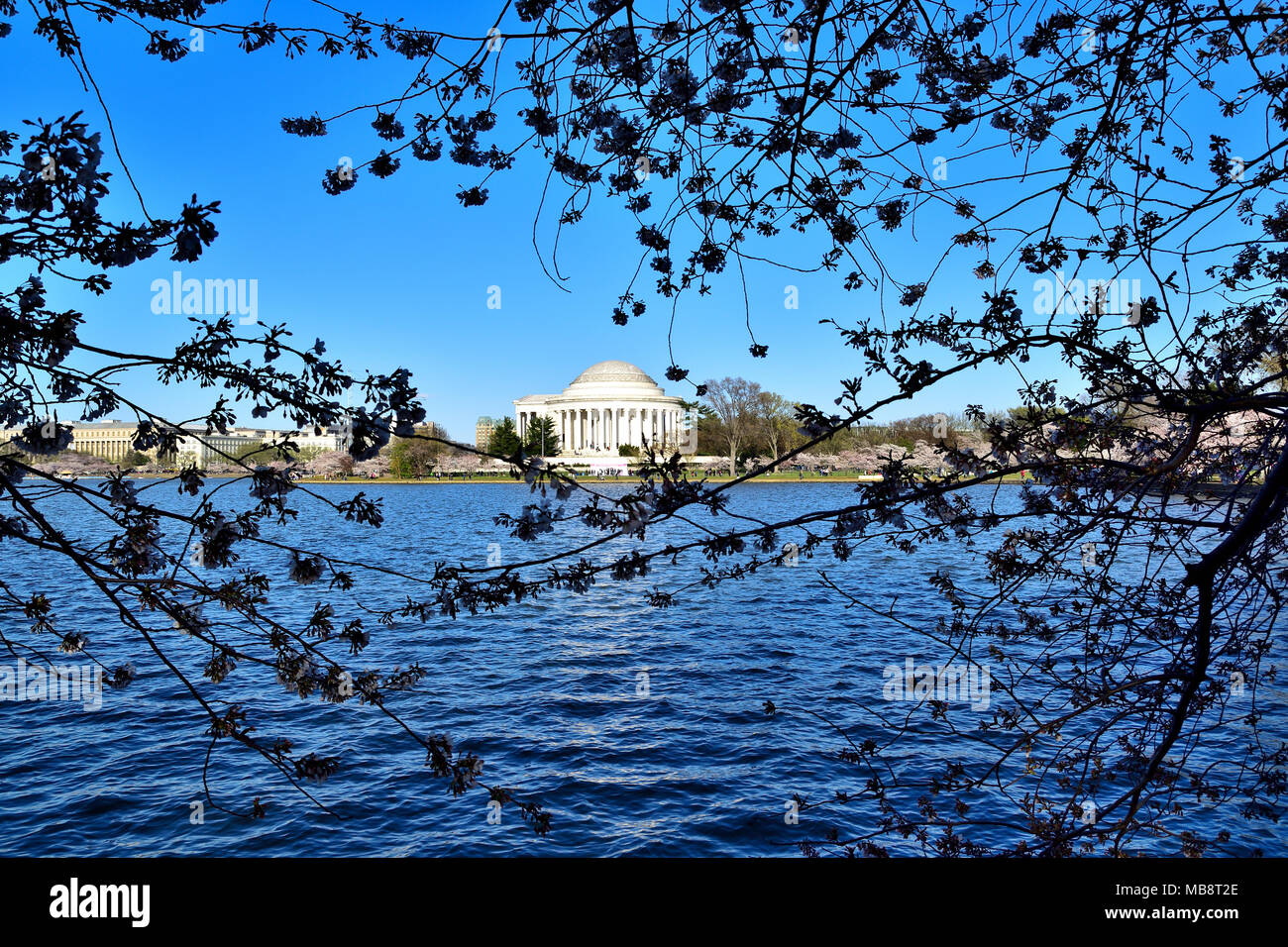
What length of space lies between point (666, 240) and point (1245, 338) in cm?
385

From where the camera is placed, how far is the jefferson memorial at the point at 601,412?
124188 millimetres

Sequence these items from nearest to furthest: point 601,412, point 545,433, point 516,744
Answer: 1. point 516,744
2. point 545,433
3. point 601,412

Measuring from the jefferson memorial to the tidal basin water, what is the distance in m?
103

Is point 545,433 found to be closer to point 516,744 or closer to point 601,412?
point 601,412

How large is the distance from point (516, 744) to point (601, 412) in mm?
114027

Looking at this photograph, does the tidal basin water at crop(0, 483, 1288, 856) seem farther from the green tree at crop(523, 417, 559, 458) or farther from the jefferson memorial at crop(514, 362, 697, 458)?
the jefferson memorial at crop(514, 362, 697, 458)

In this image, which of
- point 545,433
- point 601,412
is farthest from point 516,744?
point 601,412

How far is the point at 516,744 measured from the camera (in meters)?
11.4

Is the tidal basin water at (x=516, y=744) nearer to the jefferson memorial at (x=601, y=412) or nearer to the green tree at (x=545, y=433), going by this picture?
the green tree at (x=545, y=433)

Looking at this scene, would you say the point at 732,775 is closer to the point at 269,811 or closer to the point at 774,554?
the point at 269,811

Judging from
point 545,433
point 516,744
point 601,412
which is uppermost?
point 601,412
